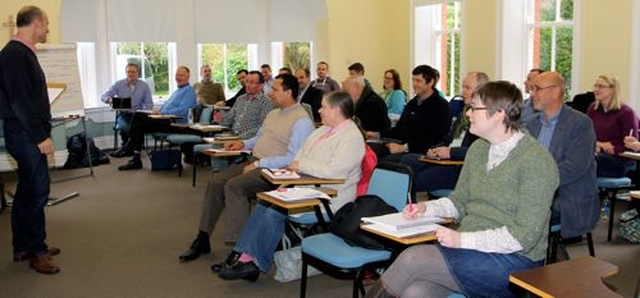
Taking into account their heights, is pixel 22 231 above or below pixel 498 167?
below

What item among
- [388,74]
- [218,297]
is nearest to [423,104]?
[218,297]

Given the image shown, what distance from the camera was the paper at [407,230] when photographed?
8.57ft

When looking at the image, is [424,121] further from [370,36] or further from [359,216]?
[370,36]

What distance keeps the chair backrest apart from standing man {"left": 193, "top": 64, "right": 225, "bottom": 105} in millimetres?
7057

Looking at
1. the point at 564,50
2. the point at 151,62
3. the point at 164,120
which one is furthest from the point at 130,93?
the point at 564,50

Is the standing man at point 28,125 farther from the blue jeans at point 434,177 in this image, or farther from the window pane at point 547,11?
the window pane at point 547,11

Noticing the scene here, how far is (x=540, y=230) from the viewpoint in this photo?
2439 mm

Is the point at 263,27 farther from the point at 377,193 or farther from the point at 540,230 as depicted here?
the point at 540,230

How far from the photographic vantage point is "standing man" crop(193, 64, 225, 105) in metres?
10.3

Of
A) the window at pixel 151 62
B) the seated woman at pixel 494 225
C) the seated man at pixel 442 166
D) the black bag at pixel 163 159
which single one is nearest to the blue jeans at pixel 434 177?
the seated man at pixel 442 166

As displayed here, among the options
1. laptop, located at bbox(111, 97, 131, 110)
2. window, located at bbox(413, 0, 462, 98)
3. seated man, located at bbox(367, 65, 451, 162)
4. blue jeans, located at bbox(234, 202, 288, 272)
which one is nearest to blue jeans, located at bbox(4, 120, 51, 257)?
blue jeans, located at bbox(234, 202, 288, 272)

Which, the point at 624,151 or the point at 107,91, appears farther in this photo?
the point at 107,91

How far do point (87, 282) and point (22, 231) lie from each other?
0.66 metres

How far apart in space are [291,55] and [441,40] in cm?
309
